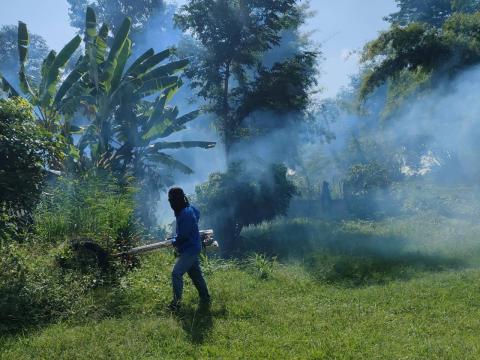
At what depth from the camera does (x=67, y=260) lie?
7.07 m

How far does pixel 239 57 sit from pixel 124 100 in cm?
563

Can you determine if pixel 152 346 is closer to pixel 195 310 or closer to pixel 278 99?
pixel 195 310

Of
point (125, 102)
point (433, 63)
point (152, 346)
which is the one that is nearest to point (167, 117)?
point (125, 102)

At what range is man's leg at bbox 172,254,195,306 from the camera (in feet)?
20.6

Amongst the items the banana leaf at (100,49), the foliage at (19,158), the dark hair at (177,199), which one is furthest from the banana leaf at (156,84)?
the dark hair at (177,199)

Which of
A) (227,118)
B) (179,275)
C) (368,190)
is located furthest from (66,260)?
(368,190)

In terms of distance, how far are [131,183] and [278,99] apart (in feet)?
23.0

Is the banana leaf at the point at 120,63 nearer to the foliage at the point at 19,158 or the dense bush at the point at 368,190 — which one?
the foliage at the point at 19,158

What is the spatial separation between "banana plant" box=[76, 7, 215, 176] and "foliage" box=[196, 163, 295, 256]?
50.3 inches

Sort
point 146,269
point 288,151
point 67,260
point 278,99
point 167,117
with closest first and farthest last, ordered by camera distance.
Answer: point 67,260 → point 146,269 → point 167,117 → point 278,99 → point 288,151

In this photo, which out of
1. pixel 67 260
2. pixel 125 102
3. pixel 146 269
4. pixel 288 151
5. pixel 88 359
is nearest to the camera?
pixel 88 359

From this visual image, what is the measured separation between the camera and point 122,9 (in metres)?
31.2

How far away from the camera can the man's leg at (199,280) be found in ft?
21.6

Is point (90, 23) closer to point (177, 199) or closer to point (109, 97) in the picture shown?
point (109, 97)
